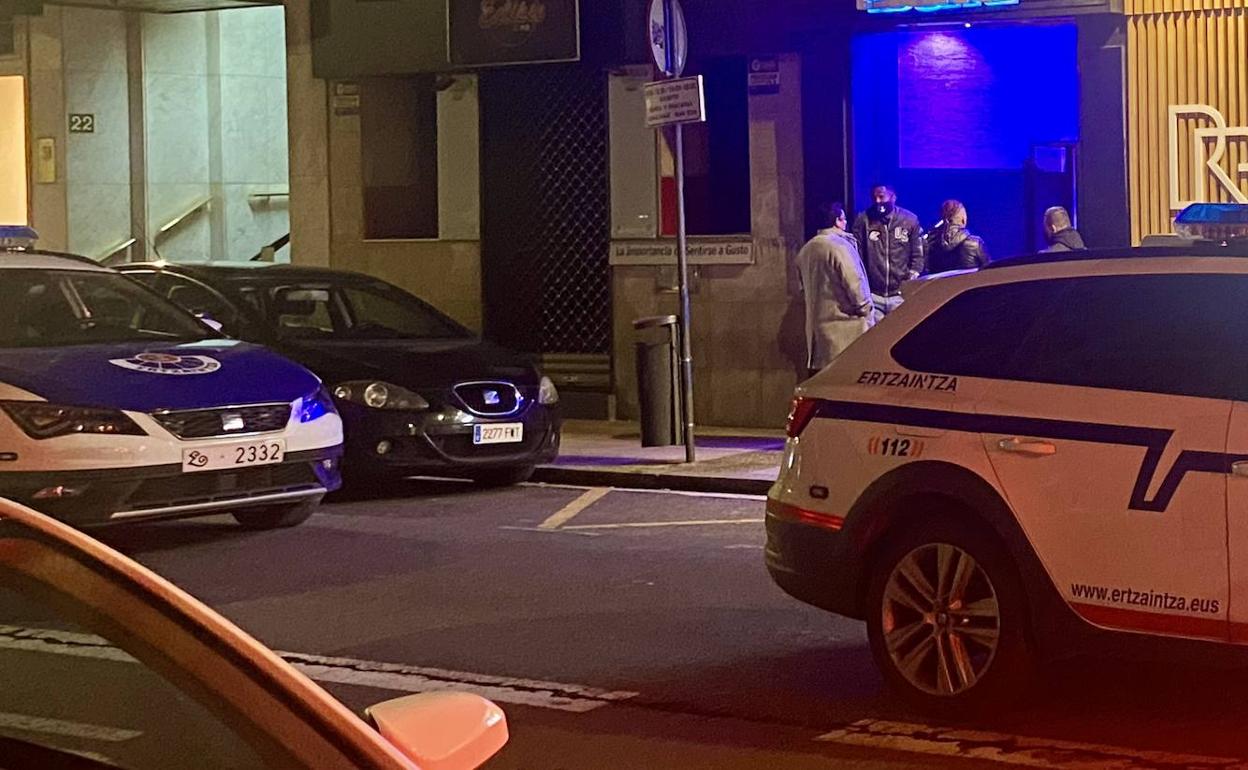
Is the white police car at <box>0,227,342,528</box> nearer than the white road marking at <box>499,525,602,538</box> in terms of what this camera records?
Yes

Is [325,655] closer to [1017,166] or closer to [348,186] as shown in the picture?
[1017,166]

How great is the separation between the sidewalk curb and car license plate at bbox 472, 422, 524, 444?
1149 millimetres

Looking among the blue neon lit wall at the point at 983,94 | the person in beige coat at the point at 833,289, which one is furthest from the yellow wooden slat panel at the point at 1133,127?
the person in beige coat at the point at 833,289

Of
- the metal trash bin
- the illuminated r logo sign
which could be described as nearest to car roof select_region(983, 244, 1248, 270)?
the metal trash bin

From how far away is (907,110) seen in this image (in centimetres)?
1709

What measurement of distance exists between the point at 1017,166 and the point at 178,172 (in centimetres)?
1006

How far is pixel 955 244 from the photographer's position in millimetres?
16031

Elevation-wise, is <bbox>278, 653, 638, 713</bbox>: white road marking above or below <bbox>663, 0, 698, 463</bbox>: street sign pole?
below

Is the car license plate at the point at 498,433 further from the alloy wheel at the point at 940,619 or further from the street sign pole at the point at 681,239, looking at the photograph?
the alloy wheel at the point at 940,619

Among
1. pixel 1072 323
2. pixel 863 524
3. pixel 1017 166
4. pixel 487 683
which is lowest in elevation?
pixel 487 683

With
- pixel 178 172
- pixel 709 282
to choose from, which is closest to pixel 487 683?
pixel 709 282

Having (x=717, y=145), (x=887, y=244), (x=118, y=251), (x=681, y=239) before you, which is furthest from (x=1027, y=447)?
(x=118, y=251)

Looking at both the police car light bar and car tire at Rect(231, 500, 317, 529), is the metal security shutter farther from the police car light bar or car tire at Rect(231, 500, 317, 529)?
car tire at Rect(231, 500, 317, 529)

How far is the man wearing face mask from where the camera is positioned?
16.3 m
